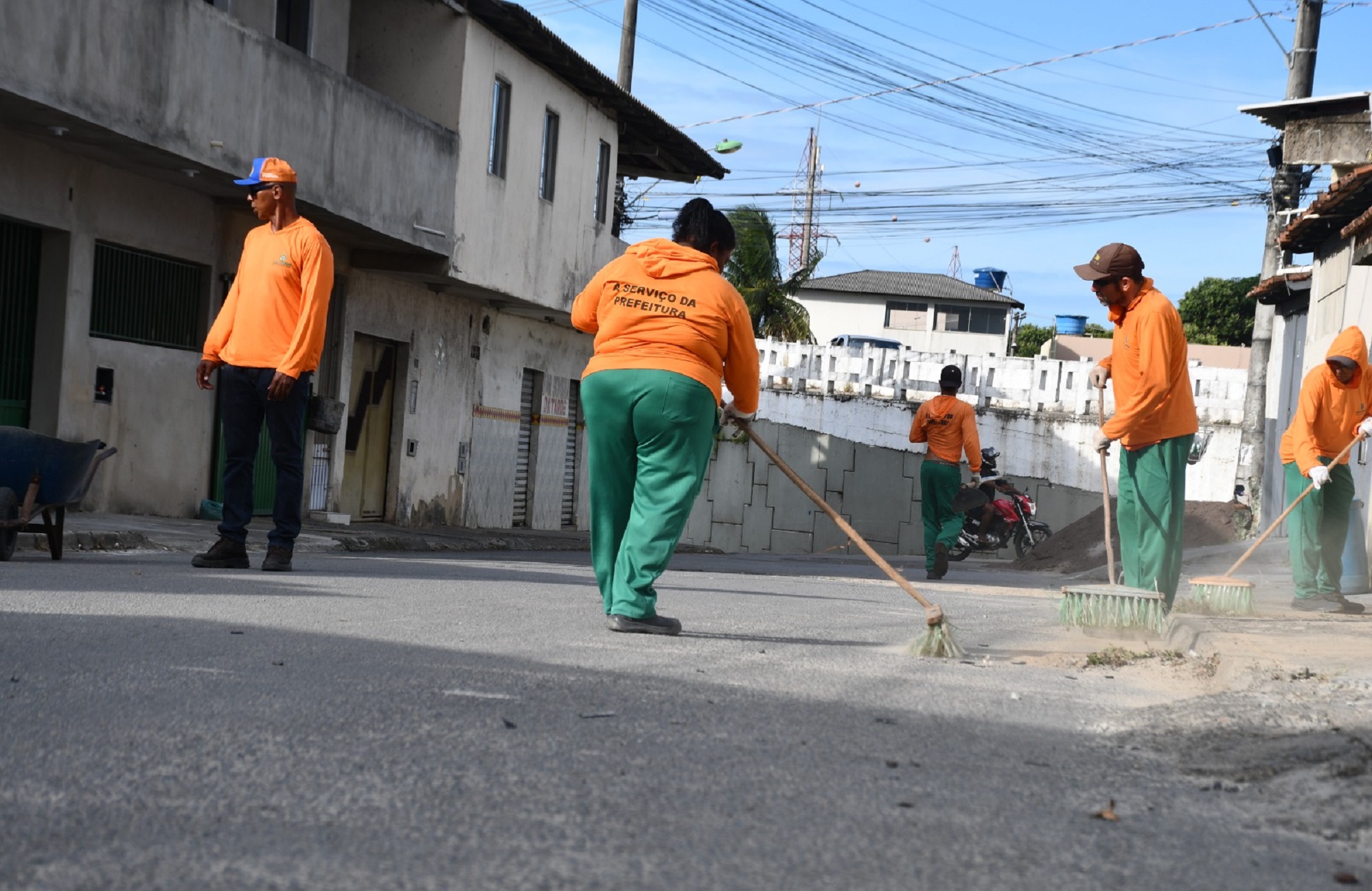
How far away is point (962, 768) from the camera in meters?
3.78

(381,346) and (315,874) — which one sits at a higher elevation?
(381,346)

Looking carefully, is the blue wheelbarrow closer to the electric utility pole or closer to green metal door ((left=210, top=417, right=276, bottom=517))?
green metal door ((left=210, top=417, right=276, bottom=517))

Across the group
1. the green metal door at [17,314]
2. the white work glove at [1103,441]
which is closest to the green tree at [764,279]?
the green metal door at [17,314]

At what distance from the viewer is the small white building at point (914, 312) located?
233 feet

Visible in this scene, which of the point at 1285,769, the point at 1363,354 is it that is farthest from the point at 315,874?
the point at 1363,354

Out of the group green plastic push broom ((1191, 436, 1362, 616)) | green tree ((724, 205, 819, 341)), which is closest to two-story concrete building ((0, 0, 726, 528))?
green plastic push broom ((1191, 436, 1362, 616))

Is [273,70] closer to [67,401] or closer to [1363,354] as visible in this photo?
[67,401]

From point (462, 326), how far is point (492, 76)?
372cm

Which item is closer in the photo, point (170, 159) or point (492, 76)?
point (170, 159)

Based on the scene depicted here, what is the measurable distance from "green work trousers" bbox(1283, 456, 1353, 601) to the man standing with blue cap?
19.5 ft

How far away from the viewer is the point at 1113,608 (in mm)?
7117

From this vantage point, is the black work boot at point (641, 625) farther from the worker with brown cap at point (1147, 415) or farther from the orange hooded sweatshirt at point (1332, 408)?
the orange hooded sweatshirt at point (1332, 408)

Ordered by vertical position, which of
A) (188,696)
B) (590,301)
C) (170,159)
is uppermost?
(170,159)

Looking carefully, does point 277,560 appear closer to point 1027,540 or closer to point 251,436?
point 251,436
